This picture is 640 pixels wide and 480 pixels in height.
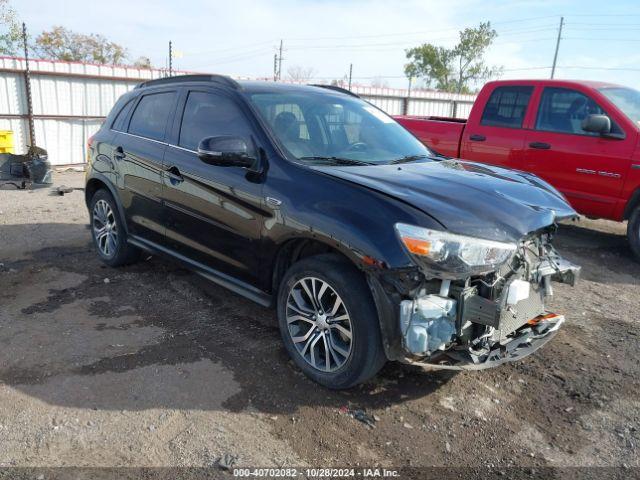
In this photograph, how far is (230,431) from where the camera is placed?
2.99 metres

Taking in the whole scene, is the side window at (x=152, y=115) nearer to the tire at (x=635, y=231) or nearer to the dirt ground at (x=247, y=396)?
the dirt ground at (x=247, y=396)

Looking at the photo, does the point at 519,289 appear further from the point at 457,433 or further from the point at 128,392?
the point at 128,392

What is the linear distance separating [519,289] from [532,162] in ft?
14.6

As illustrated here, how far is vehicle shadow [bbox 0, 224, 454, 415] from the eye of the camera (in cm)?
332

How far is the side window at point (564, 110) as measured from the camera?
6691 millimetres

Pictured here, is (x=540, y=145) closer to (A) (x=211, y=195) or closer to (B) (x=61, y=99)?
(A) (x=211, y=195)

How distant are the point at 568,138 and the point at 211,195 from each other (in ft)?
16.0

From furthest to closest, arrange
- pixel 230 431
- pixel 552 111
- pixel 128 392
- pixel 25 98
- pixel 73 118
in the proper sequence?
1. pixel 73 118
2. pixel 25 98
3. pixel 552 111
4. pixel 128 392
5. pixel 230 431

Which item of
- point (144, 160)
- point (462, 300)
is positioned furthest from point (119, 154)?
point (462, 300)

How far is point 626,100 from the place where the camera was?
6.76 metres

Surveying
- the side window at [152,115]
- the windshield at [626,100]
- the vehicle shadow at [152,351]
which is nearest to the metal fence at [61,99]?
the vehicle shadow at [152,351]

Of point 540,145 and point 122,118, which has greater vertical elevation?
point 122,118

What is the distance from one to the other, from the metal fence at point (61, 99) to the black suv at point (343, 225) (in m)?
8.60

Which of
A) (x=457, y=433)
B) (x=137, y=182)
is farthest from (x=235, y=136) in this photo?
(x=457, y=433)
